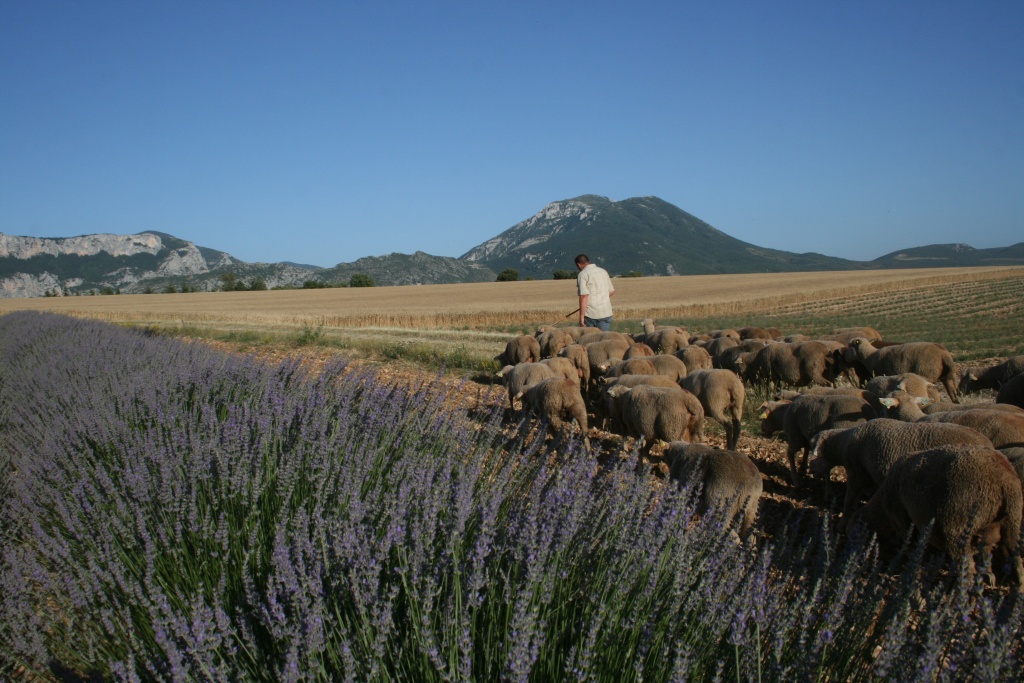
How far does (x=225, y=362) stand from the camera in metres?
6.97

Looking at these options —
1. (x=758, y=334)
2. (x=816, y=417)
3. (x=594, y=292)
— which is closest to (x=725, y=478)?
(x=816, y=417)

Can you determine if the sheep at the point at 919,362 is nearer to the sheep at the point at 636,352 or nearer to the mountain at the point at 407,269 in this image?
the sheep at the point at 636,352

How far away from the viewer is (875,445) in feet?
18.8

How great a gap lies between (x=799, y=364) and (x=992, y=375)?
117 inches

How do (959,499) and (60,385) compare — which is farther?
(60,385)

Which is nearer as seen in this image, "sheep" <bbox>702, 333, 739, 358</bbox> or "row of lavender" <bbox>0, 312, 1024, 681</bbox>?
"row of lavender" <bbox>0, 312, 1024, 681</bbox>

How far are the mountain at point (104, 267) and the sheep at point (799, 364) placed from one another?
384 ft

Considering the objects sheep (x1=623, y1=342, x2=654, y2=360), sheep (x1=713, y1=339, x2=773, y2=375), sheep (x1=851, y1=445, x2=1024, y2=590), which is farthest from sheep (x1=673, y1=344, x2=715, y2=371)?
sheep (x1=851, y1=445, x2=1024, y2=590)

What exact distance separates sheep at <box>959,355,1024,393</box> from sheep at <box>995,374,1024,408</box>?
163 cm

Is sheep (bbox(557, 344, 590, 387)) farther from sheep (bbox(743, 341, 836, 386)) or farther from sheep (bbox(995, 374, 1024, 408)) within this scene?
sheep (bbox(995, 374, 1024, 408))

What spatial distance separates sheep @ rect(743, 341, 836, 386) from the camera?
11.8m

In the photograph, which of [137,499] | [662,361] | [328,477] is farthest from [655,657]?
[662,361]

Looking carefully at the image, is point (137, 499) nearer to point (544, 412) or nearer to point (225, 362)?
point (225, 362)

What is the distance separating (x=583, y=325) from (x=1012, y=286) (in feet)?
123
